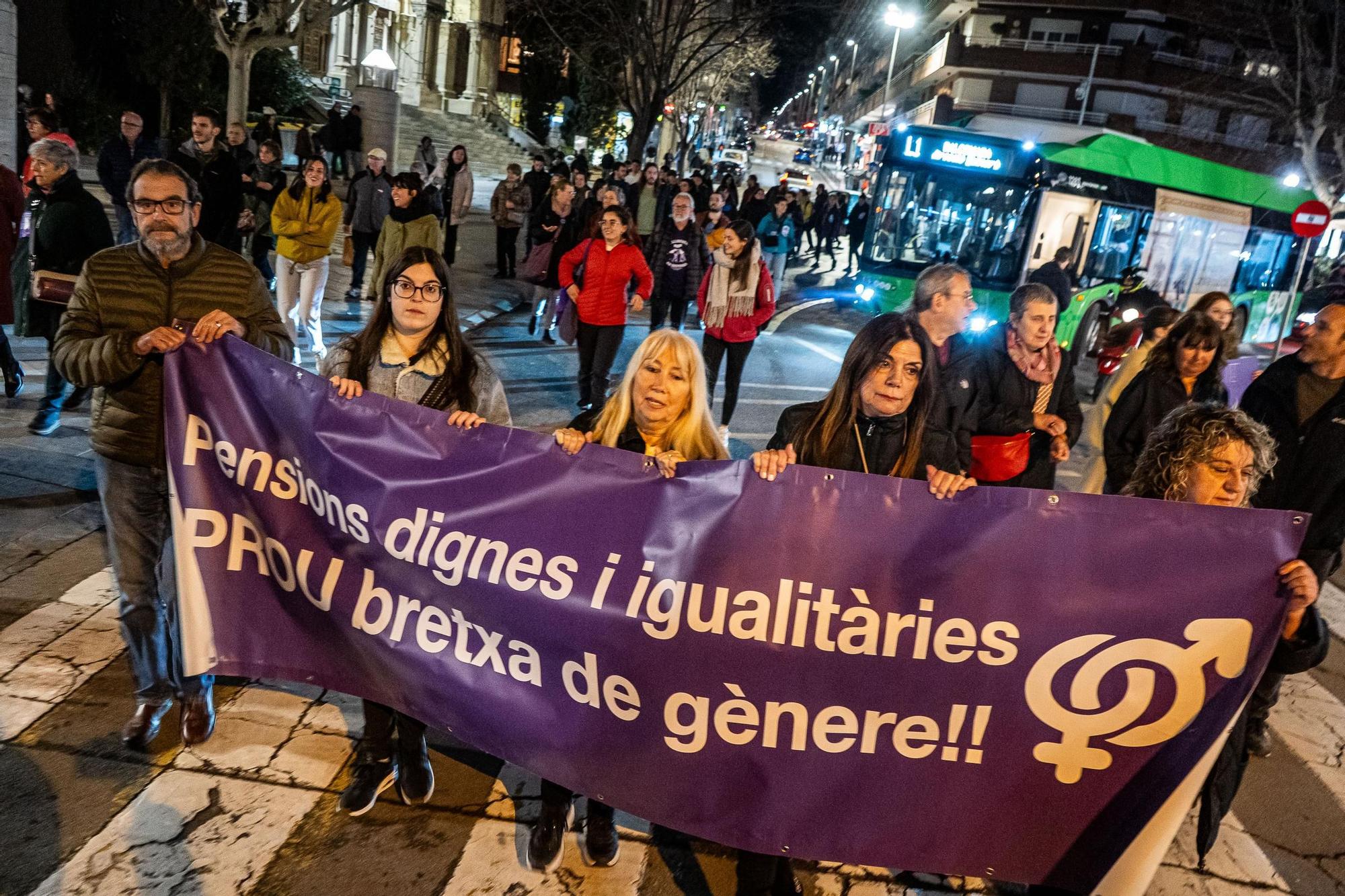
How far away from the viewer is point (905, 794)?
2.98 metres

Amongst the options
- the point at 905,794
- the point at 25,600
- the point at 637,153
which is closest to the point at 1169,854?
the point at 905,794

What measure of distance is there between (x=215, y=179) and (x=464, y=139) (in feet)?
96.8

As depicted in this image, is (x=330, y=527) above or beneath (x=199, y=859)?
above

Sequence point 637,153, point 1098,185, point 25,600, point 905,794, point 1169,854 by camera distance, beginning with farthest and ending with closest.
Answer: point 637,153 < point 1098,185 < point 25,600 < point 1169,854 < point 905,794

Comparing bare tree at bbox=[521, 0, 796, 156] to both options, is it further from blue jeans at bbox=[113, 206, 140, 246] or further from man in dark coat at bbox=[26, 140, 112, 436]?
man in dark coat at bbox=[26, 140, 112, 436]

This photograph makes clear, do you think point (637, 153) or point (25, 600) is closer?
point (25, 600)

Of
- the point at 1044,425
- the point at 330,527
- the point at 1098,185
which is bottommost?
the point at 330,527

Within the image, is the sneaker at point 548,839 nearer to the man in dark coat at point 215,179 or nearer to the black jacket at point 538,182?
the man in dark coat at point 215,179

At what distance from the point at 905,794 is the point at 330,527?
77.2 inches

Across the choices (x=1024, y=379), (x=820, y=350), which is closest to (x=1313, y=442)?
(x=1024, y=379)

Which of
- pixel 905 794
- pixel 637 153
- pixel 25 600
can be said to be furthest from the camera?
pixel 637 153

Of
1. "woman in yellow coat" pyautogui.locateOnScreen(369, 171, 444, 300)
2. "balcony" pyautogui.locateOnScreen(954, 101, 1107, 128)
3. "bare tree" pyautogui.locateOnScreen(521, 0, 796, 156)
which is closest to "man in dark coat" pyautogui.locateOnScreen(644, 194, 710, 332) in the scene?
"woman in yellow coat" pyautogui.locateOnScreen(369, 171, 444, 300)

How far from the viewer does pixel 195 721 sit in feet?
12.5

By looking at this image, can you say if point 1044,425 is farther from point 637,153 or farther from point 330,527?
point 637,153
